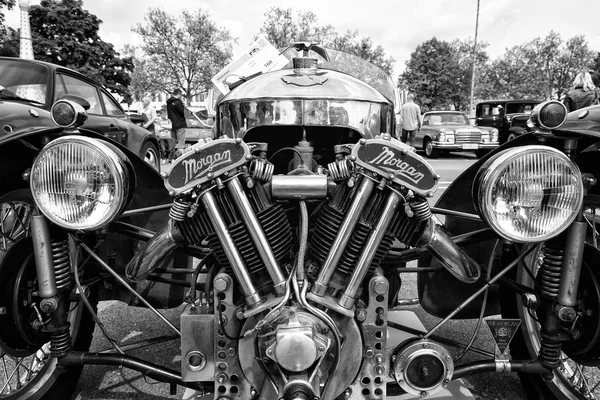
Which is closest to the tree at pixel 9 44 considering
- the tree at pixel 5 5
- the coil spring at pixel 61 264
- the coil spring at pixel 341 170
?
the tree at pixel 5 5

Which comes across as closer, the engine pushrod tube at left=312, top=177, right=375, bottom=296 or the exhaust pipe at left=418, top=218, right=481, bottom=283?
the engine pushrod tube at left=312, top=177, right=375, bottom=296

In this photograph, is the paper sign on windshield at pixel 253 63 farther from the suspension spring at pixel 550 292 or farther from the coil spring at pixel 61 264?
the suspension spring at pixel 550 292

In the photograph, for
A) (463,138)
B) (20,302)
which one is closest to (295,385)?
(20,302)

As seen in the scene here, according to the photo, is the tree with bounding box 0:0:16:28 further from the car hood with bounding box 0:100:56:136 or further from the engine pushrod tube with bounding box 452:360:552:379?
the engine pushrod tube with bounding box 452:360:552:379

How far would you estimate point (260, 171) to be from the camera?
1.56 metres

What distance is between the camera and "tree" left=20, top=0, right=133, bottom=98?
28.0 meters

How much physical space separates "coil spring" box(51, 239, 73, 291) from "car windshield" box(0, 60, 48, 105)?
11.0 feet

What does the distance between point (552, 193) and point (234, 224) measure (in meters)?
1.13

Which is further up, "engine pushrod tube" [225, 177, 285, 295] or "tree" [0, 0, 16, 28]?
"tree" [0, 0, 16, 28]

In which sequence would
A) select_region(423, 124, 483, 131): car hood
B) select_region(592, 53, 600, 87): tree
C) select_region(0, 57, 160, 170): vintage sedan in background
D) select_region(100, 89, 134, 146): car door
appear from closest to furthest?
select_region(0, 57, 160, 170): vintage sedan in background → select_region(100, 89, 134, 146): car door → select_region(423, 124, 483, 131): car hood → select_region(592, 53, 600, 87): tree

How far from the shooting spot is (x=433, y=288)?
2.26 meters

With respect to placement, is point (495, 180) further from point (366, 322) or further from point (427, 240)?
point (366, 322)

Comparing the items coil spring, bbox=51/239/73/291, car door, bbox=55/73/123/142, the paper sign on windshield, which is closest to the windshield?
the paper sign on windshield

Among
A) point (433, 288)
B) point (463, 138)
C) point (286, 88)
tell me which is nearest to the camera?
point (286, 88)
